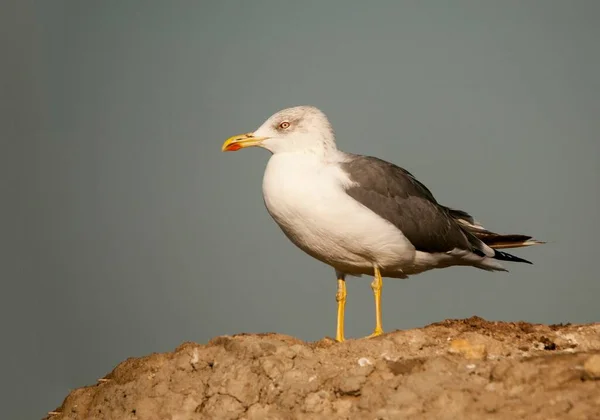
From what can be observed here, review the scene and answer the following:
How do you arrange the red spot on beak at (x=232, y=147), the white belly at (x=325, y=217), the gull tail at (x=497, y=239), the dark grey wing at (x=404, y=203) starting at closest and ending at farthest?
the white belly at (x=325, y=217) → the dark grey wing at (x=404, y=203) → the red spot on beak at (x=232, y=147) → the gull tail at (x=497, y=239)

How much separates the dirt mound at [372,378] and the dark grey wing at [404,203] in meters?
1.17

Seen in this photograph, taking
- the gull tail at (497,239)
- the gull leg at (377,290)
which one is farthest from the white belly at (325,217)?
the gull tail at (497,239)

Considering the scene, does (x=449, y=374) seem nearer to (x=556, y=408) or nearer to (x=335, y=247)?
(x=556, y=408)

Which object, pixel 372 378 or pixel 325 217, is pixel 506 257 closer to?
pixel 325 217

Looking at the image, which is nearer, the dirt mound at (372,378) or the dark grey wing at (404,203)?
the dirt mound at (372,378)

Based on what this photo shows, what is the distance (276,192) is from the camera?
10.8 meters

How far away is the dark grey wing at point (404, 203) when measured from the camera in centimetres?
1105

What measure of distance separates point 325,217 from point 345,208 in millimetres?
252

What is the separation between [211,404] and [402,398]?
1.95 meters

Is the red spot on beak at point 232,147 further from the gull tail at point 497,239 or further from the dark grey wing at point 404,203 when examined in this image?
the gull tail at point 497,239

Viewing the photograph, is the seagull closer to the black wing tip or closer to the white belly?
the white belly

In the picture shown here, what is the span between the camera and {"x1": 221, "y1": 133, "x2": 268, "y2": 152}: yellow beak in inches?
450

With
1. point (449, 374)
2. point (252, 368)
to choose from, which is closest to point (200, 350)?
point (252, 368)

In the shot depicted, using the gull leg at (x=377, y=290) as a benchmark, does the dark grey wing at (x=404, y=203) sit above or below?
above
